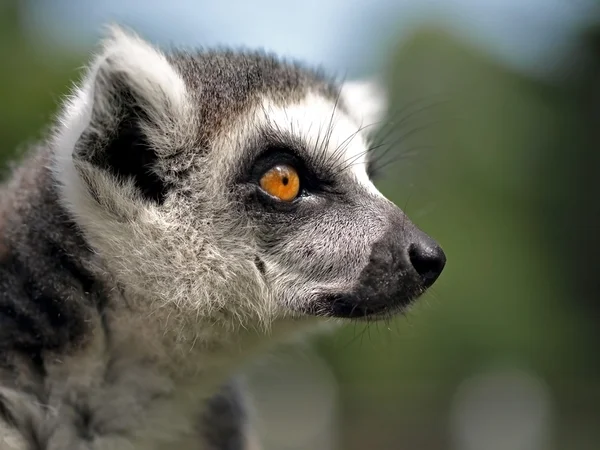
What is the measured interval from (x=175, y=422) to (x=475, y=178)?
64.4 ft

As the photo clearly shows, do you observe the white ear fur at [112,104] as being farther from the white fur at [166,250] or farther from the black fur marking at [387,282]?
the black fur marking at [387,282]

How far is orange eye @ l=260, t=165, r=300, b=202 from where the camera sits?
218 centimetres

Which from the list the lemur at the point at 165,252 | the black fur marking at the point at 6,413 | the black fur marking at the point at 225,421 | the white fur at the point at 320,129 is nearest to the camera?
the black fur marking at the point at 6,413

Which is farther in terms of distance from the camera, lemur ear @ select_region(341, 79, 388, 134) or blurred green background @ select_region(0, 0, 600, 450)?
blurred green background @ select_region(0, 0, 600, 450)

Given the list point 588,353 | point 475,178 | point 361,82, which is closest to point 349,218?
point 361,82

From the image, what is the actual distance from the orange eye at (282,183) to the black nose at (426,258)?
0.43 metres

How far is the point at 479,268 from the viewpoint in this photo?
1847cm

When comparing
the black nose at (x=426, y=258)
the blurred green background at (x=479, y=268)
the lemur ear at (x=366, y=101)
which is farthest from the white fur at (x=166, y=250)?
the blurred green background at (x=479, y=268)

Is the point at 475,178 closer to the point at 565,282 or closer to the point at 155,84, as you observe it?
the point at 565,282

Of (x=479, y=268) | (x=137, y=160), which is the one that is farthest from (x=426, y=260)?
(x=479, y=268)

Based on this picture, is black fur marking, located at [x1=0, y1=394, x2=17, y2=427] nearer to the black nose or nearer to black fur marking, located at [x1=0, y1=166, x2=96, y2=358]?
black fur marking, located at [x1=0, y1=166, x2=96, y2=358]

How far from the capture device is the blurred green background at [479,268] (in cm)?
936

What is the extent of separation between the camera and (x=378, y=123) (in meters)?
3.04

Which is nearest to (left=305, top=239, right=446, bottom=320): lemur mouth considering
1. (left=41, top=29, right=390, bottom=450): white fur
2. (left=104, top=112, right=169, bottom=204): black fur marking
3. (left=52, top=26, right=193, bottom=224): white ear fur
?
(left=41, top=29, right=390, bottom=450): white fur
